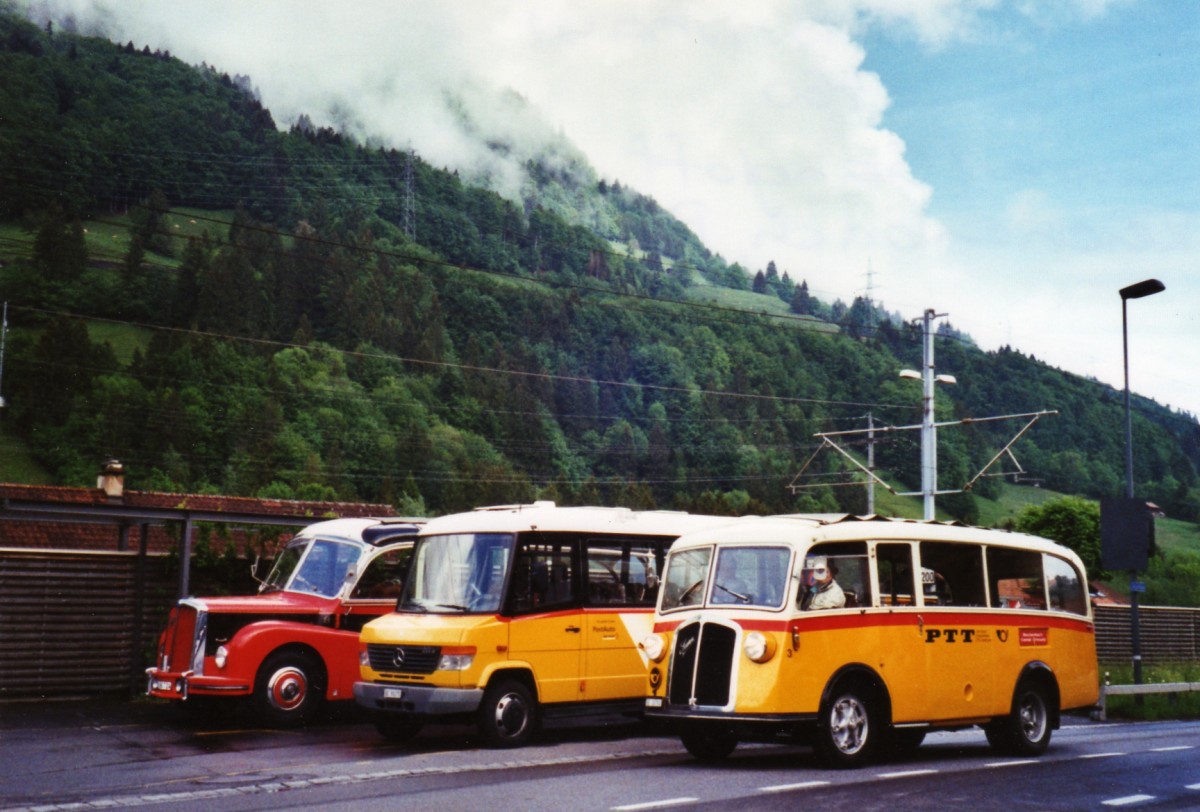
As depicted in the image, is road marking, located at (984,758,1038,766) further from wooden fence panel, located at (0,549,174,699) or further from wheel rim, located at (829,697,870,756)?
wooden fence panel, located at (0,549,174,699)

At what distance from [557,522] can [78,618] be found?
885 centimetres

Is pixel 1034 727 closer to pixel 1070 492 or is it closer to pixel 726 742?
pixel 726 742

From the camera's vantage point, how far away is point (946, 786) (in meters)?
12.4

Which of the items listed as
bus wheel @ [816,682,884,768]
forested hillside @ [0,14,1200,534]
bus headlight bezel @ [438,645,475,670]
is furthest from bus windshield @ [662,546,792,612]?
forested hillside @ [0,14,1200,534]

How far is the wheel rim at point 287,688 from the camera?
56.9 ft

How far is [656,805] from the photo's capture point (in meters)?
10.9

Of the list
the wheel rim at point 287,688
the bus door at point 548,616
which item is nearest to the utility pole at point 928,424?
the bus door at point 548,616

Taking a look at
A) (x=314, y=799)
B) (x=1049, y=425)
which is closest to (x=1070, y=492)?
(x=1049, y=425)

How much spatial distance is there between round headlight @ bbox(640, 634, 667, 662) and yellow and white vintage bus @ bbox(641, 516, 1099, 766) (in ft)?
0.05

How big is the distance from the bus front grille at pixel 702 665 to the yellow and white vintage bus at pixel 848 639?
0.6 inches

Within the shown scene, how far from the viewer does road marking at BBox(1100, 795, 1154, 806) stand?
11570mm

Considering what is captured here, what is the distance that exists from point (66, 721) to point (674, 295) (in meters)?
163

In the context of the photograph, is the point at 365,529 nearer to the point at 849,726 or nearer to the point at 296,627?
the point at 296,627

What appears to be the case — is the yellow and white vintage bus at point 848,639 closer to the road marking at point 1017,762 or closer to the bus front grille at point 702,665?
the bus front grille at point 702,665
